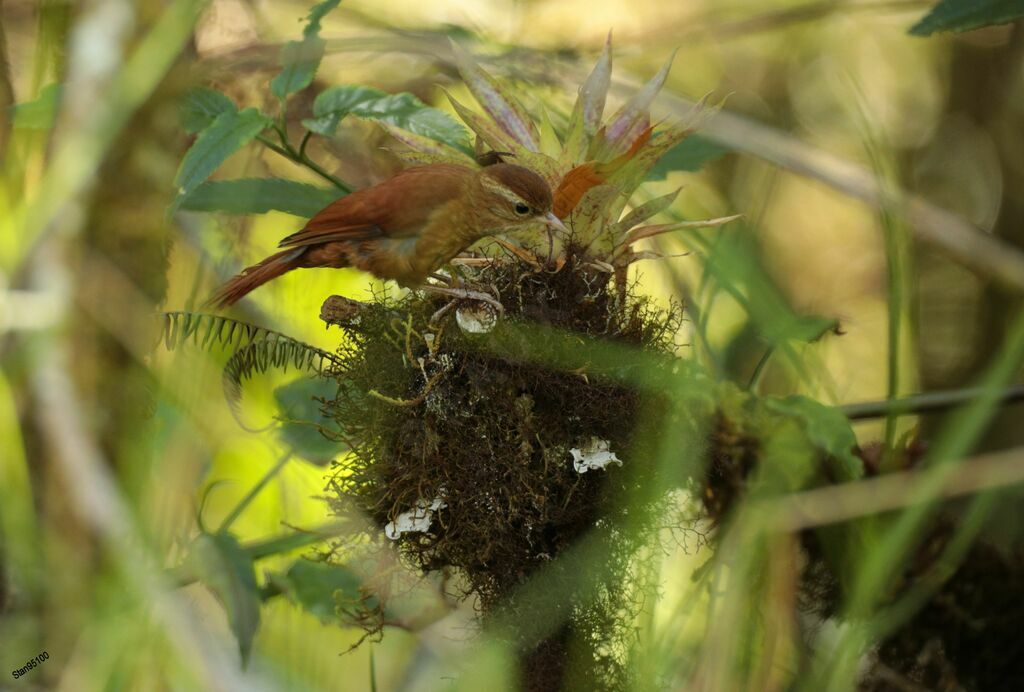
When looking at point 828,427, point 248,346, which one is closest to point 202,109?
point 248,346

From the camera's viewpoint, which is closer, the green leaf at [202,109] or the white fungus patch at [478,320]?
the white fungus patch at [478,320]

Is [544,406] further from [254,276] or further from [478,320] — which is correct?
[254,276]

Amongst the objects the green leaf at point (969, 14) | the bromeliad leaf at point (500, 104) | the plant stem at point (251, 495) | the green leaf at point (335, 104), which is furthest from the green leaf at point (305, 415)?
the green leaf at point (969, 14)

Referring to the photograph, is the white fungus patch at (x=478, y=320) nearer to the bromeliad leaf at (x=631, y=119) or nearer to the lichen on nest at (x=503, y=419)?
the lichen on nest at (x=503, y=419)

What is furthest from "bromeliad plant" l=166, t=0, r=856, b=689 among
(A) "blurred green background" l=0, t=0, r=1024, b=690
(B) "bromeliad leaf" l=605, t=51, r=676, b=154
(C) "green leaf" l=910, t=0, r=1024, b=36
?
(C) "green leaf" l=910, t=0, r=1024, b=36

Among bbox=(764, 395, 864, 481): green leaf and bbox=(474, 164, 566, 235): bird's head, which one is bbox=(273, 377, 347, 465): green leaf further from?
bbox=(764, 395, 864, 481): green leaf

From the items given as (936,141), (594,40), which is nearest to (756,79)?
(936,141)
